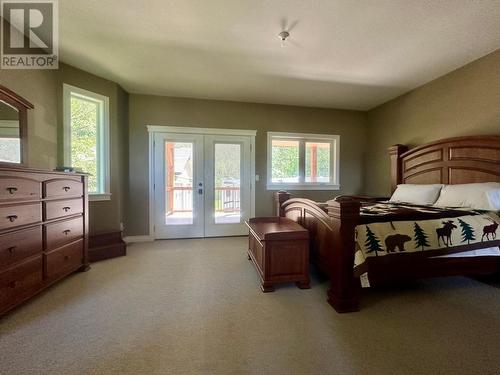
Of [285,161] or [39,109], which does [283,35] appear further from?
[39,109]

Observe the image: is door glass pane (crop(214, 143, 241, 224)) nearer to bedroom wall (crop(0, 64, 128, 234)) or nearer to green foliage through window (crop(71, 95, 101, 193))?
bedroom wall (crop(0, 64, 128, 234))

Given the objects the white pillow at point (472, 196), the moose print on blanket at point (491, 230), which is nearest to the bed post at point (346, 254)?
the moose print on blanket at point (491, 230)

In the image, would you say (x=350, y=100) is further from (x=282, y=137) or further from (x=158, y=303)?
(x=158, y=303)

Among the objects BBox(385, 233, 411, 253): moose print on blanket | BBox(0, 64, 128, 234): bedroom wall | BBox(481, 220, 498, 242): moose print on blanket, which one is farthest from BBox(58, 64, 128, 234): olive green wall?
BBox(481, 220, 498, 242): moose print on blanket

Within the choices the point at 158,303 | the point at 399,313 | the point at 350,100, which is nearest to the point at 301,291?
the point at 399,313

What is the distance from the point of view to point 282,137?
4.50 metres

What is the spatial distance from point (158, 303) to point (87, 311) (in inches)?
21.6

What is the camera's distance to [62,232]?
2352 mm

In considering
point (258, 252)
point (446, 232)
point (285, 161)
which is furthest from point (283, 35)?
point (285, 161)

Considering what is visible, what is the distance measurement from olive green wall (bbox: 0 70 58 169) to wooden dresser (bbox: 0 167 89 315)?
50 cm

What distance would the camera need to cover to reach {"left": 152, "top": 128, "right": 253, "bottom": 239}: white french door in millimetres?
4055

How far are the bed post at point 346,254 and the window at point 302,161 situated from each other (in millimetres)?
2661

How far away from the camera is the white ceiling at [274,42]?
1954 millimetres

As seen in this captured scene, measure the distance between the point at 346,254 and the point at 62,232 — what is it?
9.11 ft
